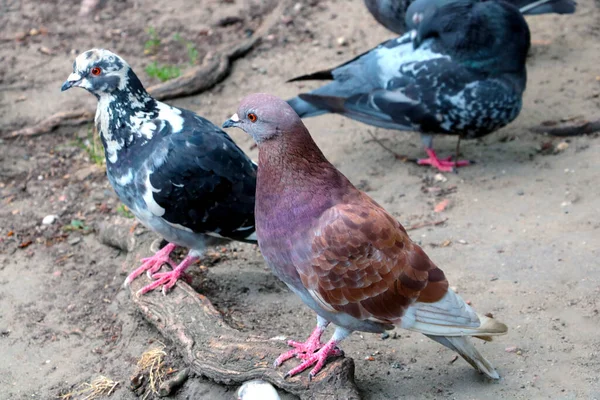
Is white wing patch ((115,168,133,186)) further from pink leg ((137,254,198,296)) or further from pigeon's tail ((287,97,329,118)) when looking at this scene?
pigeon's tail ((287,97,329,118))

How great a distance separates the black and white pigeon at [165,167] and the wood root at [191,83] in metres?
2.54

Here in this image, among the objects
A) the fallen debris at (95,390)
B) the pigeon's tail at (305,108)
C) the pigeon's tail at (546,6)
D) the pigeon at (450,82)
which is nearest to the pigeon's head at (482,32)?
the pigeon at (450,82)

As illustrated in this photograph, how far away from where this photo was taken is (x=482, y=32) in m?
5.88

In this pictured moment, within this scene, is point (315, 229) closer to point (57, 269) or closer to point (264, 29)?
point (57, 269)

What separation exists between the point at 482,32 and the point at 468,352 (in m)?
3.21

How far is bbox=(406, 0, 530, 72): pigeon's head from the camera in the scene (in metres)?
5.89

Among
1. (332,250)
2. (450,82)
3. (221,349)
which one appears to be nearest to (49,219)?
(221,349)

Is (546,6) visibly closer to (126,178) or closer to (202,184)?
(202,184)

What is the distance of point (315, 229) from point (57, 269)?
2.56 metres

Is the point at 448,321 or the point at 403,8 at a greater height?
the point at 448,321

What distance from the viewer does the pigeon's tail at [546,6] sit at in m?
6.78

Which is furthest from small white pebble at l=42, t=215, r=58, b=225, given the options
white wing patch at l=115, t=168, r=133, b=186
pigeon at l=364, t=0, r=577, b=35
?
pigeon at l=364, t=0, r=577, b=35

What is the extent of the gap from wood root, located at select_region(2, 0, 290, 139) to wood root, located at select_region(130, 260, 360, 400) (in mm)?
3049

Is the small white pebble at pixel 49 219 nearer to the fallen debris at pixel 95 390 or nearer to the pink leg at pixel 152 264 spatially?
the pink leg at pixel 152 264
